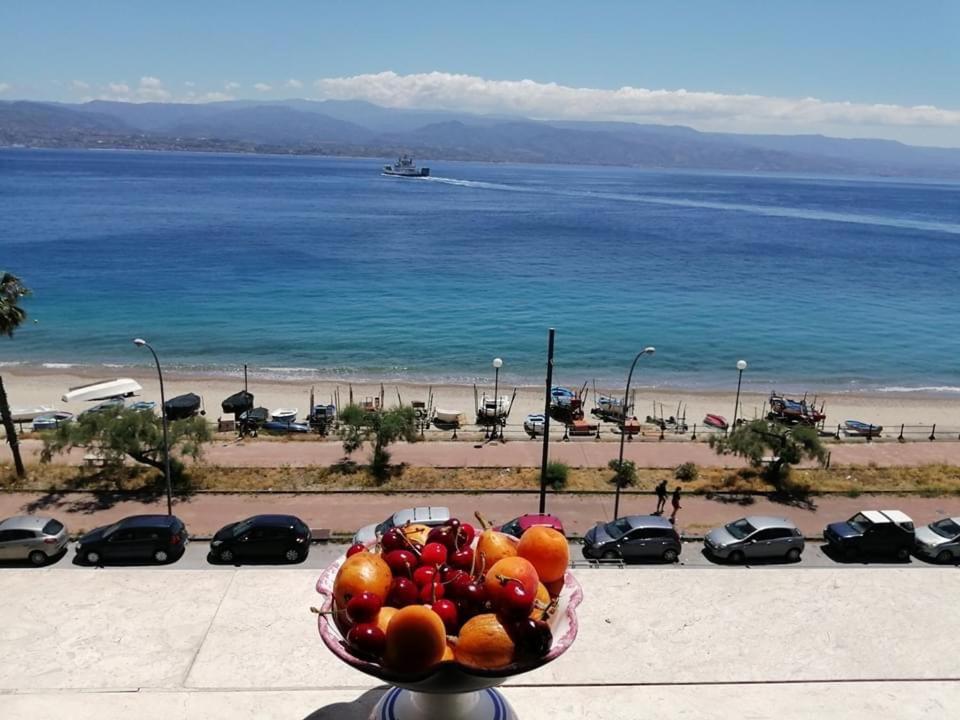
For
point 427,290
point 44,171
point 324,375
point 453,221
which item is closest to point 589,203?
point 453,221

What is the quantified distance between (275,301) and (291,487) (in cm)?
4255

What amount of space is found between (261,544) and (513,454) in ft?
38.3

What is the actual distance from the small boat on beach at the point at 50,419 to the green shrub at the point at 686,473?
23939 millimetres

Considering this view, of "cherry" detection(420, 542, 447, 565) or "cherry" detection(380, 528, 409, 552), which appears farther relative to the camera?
"cherry" detection(380, 528, 409, 552)

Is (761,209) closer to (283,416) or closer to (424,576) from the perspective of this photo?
(283,416)

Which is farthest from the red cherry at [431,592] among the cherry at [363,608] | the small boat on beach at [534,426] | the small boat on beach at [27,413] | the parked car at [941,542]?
the small boat on beach at [27,413]

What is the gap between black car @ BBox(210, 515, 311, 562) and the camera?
703 inches

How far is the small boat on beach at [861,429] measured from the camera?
3397 centimetres

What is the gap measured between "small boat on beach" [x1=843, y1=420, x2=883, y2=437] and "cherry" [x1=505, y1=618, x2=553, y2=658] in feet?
108

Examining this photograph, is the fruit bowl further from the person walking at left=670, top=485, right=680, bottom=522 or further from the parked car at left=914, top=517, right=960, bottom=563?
the parked car at left=914, top=517, right=960, bottom=563

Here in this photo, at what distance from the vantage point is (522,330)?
5650cm

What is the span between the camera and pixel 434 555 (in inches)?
199

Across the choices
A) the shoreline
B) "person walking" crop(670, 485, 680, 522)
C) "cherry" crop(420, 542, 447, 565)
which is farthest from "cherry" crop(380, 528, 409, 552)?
the shoreline

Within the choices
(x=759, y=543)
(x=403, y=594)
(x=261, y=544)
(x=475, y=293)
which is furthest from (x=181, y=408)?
(x=475, y=293)
